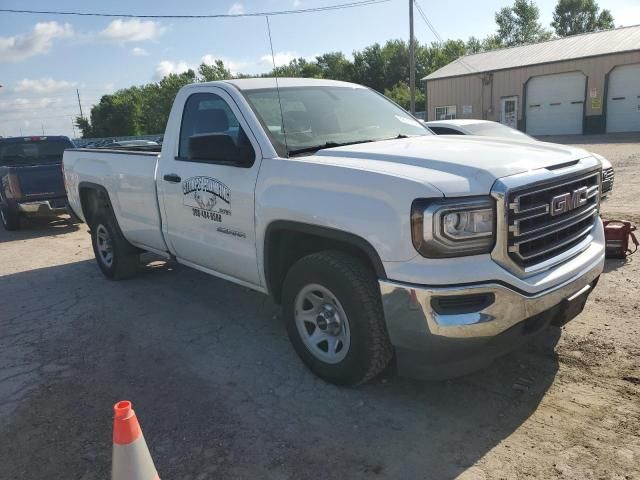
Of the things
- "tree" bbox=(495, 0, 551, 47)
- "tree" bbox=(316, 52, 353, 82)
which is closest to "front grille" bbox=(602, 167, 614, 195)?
"tree" bbox=(316, 52, 353, 82)

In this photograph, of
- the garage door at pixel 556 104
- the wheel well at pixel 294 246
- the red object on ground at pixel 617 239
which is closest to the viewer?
the wheel well at pixel 294 246

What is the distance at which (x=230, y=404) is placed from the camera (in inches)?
137

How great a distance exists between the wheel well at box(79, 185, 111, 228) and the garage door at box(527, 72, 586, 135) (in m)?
29.7

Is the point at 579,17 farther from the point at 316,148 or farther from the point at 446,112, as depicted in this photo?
the point at 316,148

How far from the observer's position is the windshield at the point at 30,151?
37.1 ft

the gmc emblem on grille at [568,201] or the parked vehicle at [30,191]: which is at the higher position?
the gmc emblem on grille at [568,201]

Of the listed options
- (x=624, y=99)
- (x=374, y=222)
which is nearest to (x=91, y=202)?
(x=374, y=222)

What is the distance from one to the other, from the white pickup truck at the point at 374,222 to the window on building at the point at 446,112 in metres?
33.3

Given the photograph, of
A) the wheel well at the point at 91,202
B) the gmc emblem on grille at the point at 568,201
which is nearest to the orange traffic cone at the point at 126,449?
the gmc emblem on grille at the point at 568,201

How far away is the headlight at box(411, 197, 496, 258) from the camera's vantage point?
9.00 feet

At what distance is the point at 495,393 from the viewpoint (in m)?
3.41

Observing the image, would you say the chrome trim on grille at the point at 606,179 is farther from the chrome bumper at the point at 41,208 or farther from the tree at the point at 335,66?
the tree at the point at 335,66

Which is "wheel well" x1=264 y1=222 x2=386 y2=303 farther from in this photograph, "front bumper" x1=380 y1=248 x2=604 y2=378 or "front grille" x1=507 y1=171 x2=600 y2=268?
"front grille" x1=507 y1=171 x2=600 y2=268

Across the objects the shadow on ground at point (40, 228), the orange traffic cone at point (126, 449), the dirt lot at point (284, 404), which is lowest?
the shadow on ground at point (40, 228)
